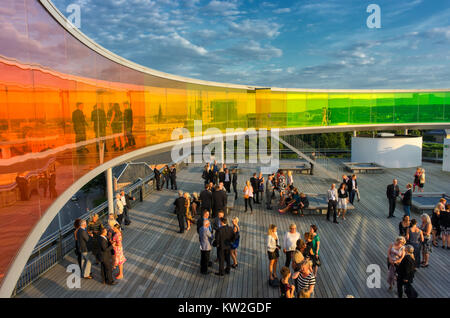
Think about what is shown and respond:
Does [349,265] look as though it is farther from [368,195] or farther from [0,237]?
[368,195]

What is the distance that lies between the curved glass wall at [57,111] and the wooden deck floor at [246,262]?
2.90 metres

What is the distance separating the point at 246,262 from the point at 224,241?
139 cm

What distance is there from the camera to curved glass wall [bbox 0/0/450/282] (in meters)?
3.47

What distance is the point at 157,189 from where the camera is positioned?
1727 cm

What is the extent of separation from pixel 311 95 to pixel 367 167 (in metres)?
6.93

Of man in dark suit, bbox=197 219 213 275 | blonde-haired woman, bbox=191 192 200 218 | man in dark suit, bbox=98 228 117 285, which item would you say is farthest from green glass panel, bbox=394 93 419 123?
man in dark suit, bbox=98 228 117 285

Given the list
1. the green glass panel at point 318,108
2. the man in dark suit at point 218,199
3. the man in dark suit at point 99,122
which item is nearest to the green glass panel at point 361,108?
the green glass panel at point 318,108

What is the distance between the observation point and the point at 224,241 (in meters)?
7.51

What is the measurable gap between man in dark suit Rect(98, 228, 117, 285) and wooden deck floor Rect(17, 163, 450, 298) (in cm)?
19

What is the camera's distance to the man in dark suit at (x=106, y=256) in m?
7.09

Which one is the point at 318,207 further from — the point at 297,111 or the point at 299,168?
the point at 297,111

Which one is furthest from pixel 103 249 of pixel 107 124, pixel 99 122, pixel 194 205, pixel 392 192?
pixel 392 192

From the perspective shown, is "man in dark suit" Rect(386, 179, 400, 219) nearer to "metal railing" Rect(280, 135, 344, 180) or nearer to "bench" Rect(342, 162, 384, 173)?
"metal railing" Rect(280, 135, 344, 180)
